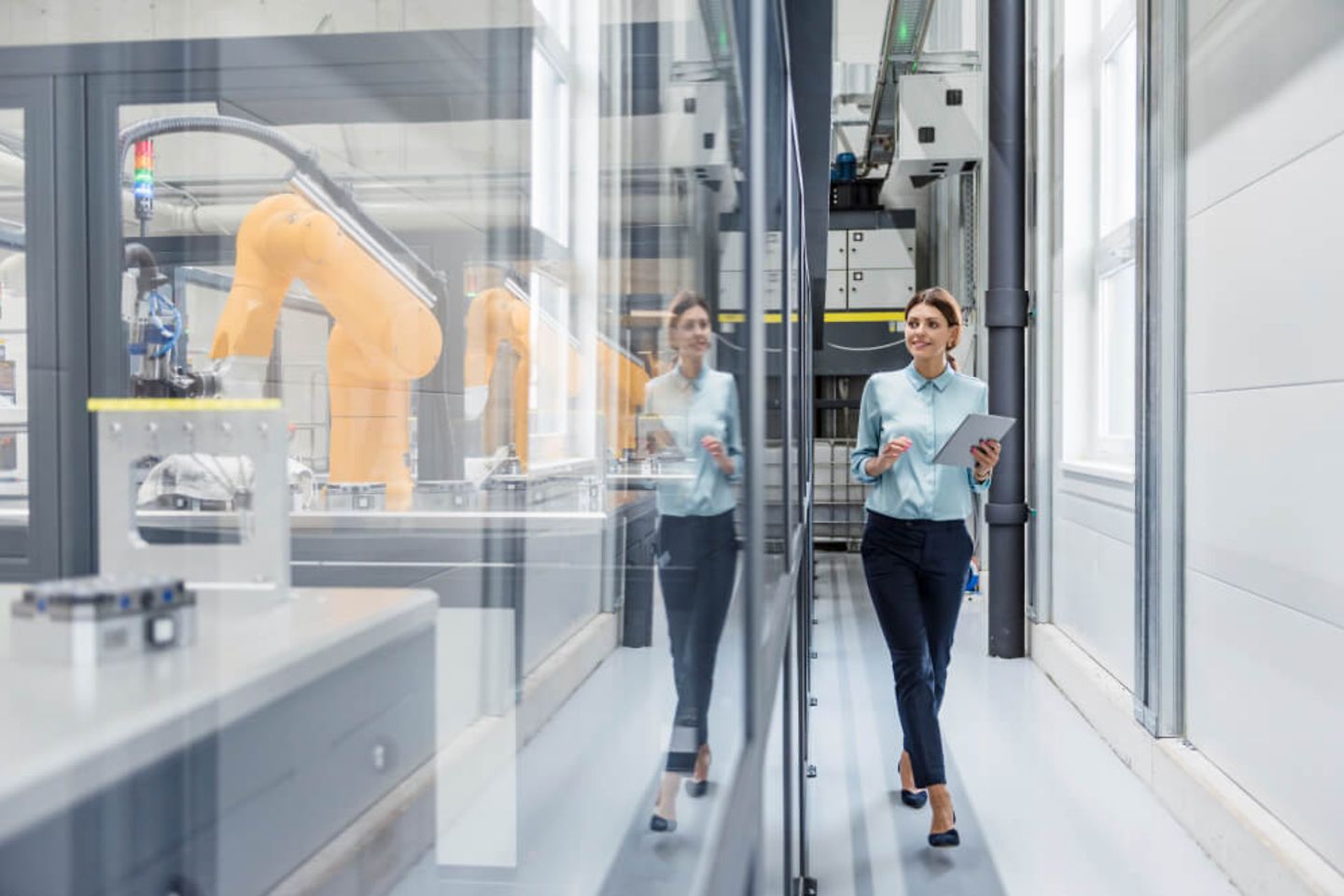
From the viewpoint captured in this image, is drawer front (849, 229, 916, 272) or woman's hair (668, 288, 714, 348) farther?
drawer front (849, 229, 916, 272)

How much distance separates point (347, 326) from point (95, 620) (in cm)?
Answer: 98

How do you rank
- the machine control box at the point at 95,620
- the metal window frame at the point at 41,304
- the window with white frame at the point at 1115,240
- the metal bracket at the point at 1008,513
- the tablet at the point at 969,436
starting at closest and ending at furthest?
the machine control box at the point at 95,620 → the metal window frame at the point at 41,304 → the tablet at the point at 969,436 → the window with white frame at the point at 1115,240 → the metal bracket at the point at 1008,513

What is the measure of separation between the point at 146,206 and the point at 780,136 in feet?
3.03

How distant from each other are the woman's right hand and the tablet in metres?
0.10

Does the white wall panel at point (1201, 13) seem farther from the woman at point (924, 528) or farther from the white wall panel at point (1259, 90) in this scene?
the woman at point (924, 528)

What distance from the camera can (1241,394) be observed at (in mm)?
2725

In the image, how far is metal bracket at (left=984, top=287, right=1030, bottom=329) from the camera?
5.09 m

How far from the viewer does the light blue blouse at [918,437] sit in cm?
295

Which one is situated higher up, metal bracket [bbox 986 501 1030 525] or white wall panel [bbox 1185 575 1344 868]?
metal bracket [bbox 986 501 1030 525]

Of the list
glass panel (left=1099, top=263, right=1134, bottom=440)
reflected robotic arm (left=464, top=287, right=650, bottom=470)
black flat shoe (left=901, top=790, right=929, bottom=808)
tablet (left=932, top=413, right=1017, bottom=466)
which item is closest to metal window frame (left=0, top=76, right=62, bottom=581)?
reflected robotic arm (left=464, top=287, right=650, bottom=470)

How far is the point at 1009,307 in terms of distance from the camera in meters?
5.08

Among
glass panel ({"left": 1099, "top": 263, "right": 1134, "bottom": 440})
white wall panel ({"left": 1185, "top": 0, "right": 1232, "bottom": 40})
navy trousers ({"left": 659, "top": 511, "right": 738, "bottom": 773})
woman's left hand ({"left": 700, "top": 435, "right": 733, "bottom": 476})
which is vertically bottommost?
navy trousers ({"left": 659, "top": 511, "right": 738, "bottom": 773})

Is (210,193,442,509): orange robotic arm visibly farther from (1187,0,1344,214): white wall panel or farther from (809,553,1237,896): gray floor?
(1187,0,1344,214): white wall panel

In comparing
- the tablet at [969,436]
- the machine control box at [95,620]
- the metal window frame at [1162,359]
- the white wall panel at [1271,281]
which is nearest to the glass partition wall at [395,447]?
the machine control box at [95,620]
